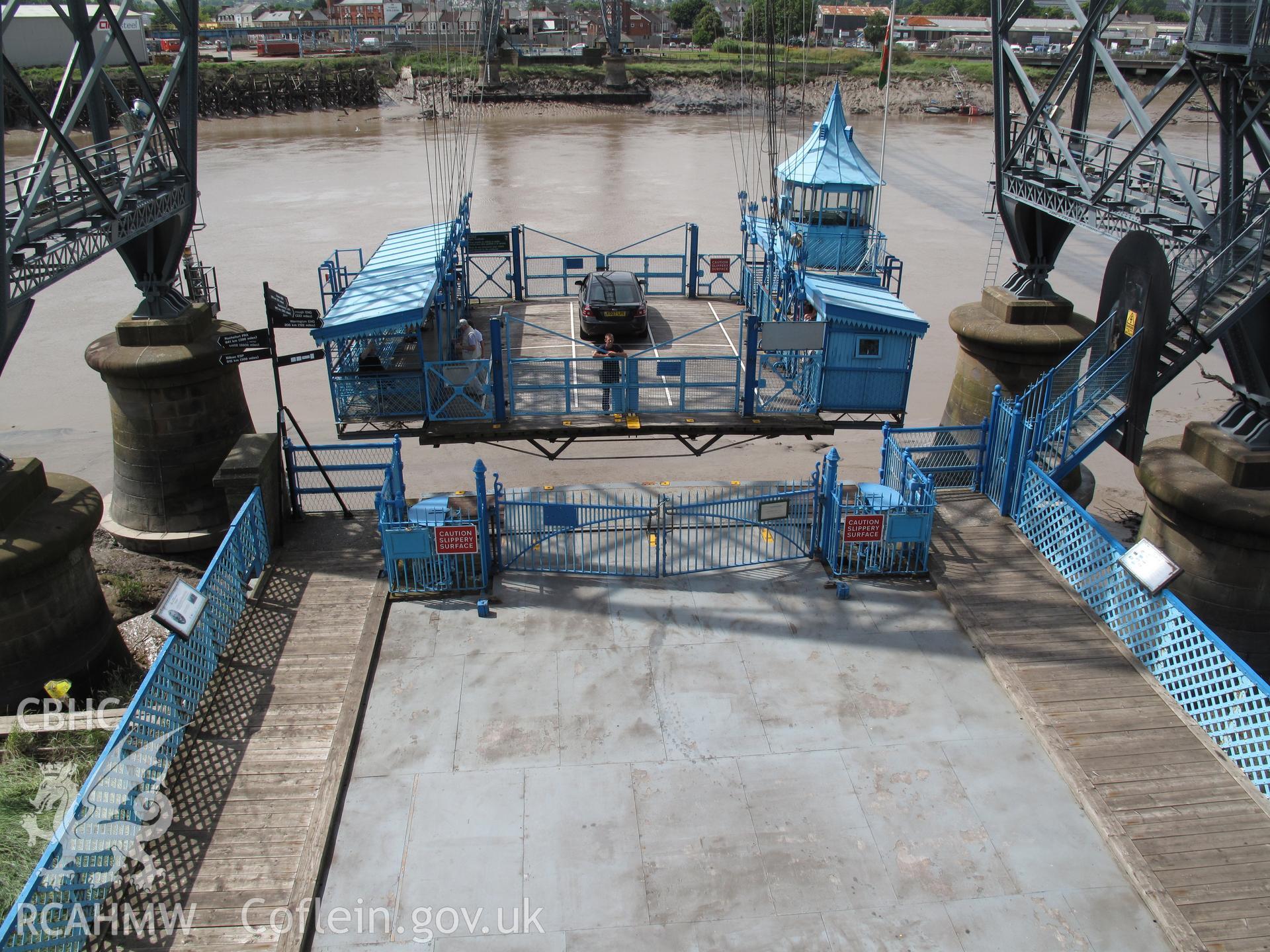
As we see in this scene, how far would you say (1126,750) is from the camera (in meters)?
11.0

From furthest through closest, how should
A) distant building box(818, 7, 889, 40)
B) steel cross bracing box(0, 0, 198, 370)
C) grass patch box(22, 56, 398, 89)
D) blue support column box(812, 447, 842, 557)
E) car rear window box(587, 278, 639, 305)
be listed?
distant building box(818, 7, 889, 40) < grass patch box(22, 56, 398, 89) < car rear window box(587, 278, 639, 305) < blue support column box(812, 447, 842, 557) < steel cross bracing box(0, 0, 198, 370)

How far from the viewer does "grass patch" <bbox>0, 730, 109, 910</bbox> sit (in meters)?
9.97

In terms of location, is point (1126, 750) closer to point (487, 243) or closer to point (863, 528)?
point (863, 528)

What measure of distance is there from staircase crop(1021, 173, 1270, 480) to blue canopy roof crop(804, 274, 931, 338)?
253 cm

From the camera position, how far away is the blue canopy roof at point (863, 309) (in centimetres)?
1543

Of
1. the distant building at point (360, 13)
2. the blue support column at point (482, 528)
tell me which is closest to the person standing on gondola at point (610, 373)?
the blue support column at point (482, 528)

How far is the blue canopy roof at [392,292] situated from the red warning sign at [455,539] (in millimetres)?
3625

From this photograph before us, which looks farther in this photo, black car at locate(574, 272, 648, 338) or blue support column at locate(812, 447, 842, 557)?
black car at locate(574, 272, 648, 338)

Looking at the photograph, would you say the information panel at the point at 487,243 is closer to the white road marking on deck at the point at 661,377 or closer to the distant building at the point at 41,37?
the white road marking on deck at the point at 661,377

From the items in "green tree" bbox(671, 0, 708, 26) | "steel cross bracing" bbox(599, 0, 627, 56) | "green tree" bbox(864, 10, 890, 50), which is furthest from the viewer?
"green tree" bbox(671, 0, 708, 26)

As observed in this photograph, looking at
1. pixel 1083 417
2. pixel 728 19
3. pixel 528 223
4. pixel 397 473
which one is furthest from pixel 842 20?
pixel 397 473

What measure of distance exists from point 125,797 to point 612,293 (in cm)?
1289

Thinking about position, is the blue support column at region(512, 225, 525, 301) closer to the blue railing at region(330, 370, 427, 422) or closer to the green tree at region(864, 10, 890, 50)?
the blue railing at region(330, 370, 427, 422)

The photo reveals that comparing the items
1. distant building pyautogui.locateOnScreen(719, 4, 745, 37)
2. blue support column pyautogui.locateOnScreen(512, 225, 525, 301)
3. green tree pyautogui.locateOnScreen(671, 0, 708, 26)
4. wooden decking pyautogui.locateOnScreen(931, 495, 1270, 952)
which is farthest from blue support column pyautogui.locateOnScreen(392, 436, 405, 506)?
green tree pyautogui.locateOnScreen(671, 0, 708, 26)
